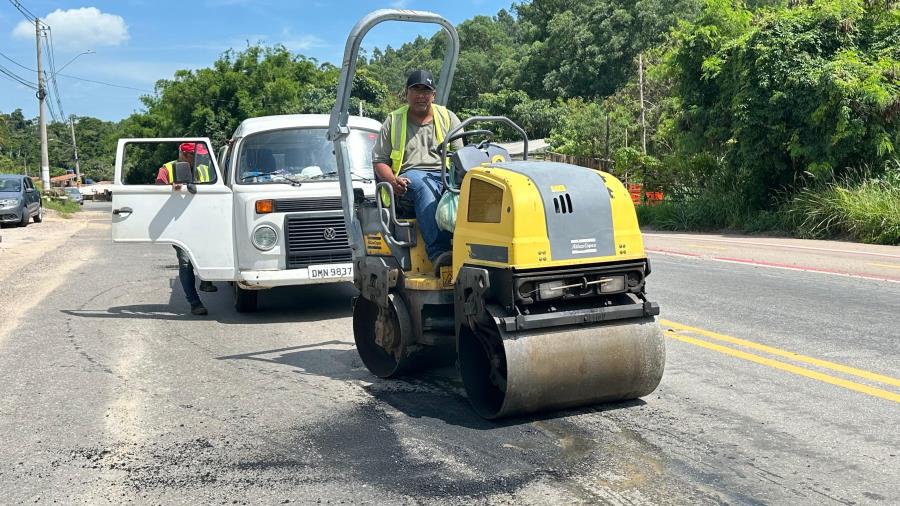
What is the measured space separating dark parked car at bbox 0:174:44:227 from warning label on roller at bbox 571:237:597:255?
26.0 m

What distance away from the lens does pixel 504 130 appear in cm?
4766

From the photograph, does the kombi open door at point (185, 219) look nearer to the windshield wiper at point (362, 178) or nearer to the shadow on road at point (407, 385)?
the windshield wiper at point (362, 178)

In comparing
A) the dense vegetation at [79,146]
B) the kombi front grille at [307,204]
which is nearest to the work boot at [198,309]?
the kombi front grille at [307,204]

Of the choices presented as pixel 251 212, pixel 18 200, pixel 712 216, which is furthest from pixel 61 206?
pixel 251 212

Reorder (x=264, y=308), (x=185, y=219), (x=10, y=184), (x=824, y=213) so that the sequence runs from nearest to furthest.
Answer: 1. (x=185, y=219)
2. (x=264, y=308)
3. (x=824, y=213)
4. (x=10, y=184)

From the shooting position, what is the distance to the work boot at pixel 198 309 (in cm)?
955

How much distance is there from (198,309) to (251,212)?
135 cm

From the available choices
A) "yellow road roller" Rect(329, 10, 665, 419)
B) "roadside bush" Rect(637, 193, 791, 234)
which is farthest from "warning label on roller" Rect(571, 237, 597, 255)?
"roadside bush" Rect(637, 193, 791, 234)

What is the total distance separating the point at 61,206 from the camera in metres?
40.2

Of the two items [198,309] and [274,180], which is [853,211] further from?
[198,309]

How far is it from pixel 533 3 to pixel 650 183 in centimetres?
5130

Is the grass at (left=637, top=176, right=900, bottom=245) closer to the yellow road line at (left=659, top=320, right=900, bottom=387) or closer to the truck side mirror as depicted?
the yellow road line at (left=659, top=320, right=900, bottom=387)

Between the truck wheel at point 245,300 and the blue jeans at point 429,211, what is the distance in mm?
4148

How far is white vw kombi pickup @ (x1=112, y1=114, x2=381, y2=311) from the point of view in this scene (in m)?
9.09
